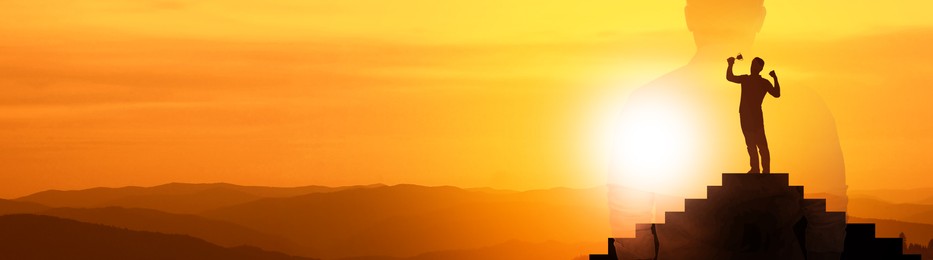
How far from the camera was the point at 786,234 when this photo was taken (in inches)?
1361

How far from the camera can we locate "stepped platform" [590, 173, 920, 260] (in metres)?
34.3

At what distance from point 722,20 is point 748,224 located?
713 cm

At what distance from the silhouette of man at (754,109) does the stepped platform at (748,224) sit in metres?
0.46

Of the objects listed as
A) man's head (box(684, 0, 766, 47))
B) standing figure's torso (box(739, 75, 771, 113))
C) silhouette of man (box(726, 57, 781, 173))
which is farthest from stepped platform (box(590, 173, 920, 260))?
man's head (box(684, 0, 766, 47))

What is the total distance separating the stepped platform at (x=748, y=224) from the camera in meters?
34.3

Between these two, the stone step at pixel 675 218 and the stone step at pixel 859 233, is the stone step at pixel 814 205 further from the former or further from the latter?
the stone step at pixel 859 233

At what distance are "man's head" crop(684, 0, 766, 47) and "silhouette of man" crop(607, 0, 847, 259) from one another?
0.08 ft

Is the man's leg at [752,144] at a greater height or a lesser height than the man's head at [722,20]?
lesser

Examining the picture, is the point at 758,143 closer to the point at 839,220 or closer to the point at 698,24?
the point at 839,220

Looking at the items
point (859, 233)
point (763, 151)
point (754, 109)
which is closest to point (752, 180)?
point (763, 151)

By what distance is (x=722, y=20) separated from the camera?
40.0m

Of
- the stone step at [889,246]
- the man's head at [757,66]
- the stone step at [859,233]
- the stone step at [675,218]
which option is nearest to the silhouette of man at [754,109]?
the man's head at [757,66]

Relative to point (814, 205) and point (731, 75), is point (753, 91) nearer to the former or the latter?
point (731, 75)

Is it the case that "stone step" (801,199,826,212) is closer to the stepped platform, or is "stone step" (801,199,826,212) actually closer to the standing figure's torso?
the stepped platform
